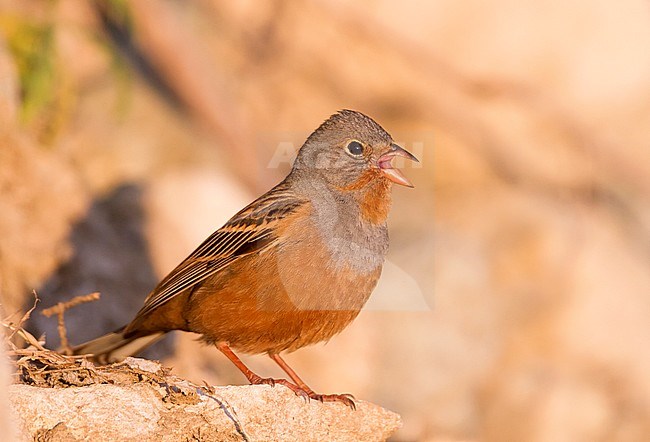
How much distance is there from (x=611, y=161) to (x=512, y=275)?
208 cm

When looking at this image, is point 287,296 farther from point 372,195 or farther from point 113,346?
point 113,346

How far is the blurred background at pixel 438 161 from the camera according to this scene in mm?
9680

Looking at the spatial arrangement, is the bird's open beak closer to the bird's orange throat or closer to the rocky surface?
the bird's orange throat

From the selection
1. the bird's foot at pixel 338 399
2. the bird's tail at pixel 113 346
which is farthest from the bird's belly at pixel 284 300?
the bird's tail at pixel 113 346

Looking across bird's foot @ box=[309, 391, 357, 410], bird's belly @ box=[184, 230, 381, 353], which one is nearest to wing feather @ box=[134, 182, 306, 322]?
bird's belly @ box=[184, 230, 381, 353]

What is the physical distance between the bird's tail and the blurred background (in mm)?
2077

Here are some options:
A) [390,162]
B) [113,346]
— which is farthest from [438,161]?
[113,346]

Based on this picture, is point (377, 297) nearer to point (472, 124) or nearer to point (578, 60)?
point (472, 124)

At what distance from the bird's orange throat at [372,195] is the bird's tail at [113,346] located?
1.53m

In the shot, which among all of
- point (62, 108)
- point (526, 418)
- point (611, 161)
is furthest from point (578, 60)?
point (62, 108)

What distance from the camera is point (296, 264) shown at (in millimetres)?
5488

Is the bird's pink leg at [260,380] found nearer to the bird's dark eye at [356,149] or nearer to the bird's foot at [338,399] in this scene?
the bird's foot at [338,399]

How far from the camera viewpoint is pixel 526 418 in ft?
33.1

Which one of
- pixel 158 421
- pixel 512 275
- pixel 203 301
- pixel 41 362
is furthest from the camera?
pixel 512 275
